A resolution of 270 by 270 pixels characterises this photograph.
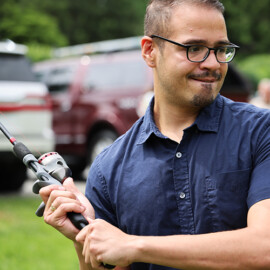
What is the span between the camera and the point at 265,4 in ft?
165

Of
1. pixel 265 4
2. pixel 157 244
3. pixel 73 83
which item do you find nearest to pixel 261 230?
pixel 157 244

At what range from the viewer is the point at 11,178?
31.3ft

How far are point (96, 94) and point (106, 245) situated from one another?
27.1 feet

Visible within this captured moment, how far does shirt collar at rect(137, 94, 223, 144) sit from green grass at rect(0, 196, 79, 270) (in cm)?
305

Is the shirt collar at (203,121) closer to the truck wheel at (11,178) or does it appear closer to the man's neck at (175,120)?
the man's neck at (175,120)

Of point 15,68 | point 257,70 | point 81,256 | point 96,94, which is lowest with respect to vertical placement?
point 257,70

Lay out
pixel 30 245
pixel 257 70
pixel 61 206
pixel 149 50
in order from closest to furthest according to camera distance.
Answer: pixel 61 206 → pixel 149 50 → pixel 30 245 → pixel 257 70

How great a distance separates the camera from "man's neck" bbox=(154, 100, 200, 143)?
2561 mm

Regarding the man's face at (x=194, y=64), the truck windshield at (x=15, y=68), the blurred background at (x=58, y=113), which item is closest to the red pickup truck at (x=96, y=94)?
the blurred background at (x=58, y=113)

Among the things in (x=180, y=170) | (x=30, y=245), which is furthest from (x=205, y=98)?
(x=30, y=245)

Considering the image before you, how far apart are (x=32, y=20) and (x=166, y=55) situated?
34070mm

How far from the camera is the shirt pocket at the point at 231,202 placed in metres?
2.34

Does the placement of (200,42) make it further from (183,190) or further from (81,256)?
(81,256)

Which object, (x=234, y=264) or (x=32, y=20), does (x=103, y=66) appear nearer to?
→ (x=234, y=264)
